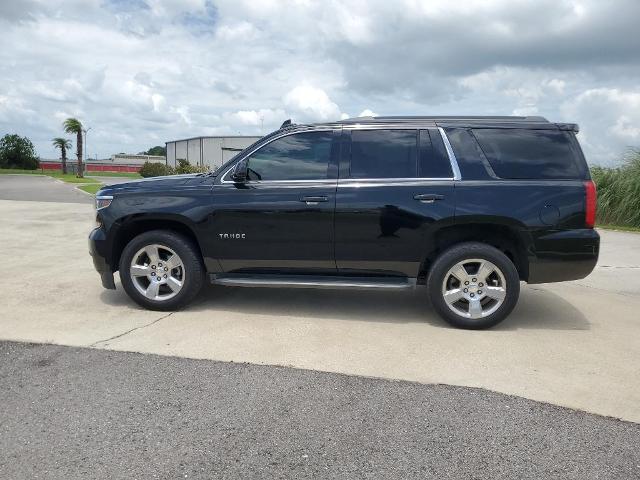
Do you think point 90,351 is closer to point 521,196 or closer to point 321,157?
point 321,157

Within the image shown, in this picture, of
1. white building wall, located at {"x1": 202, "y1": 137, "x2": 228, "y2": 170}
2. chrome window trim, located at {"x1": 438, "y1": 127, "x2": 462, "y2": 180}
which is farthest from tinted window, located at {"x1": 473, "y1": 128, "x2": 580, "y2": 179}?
white building wall, located at {"x1": 202, "y1": 137, "x2": 228, "y2": 170}

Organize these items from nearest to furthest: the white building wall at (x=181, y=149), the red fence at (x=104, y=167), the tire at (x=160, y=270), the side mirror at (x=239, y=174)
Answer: the side mirror at (x=239, y=174), the tire at (x=160, y=270), the white building wall at (x=181, y=149), the red fence at (x=104, y=167)

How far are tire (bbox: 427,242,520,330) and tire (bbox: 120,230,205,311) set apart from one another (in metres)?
2.31

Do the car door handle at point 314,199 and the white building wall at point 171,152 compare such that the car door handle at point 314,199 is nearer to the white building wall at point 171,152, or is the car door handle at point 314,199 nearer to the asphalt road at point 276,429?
the asphalt road at point 276,429

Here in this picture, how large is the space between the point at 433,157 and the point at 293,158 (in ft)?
4.44

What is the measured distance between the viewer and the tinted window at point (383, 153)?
17.0 ft

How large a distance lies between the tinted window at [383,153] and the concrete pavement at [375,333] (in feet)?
4.72

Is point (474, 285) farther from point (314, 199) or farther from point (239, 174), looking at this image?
point (239, 174)

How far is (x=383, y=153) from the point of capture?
5.24 meters

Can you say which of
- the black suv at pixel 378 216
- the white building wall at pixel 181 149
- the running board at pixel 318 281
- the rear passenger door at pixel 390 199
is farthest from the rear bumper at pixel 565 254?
the white building wall at pixel 181 149

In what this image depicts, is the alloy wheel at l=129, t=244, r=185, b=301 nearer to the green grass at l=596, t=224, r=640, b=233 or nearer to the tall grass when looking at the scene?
the green grass at l=596, t=224, r=640, b=233

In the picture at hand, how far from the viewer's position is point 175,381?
3.78m

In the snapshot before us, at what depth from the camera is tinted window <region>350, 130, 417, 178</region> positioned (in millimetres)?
5180

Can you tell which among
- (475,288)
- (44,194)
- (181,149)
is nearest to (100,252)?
(475,288)
